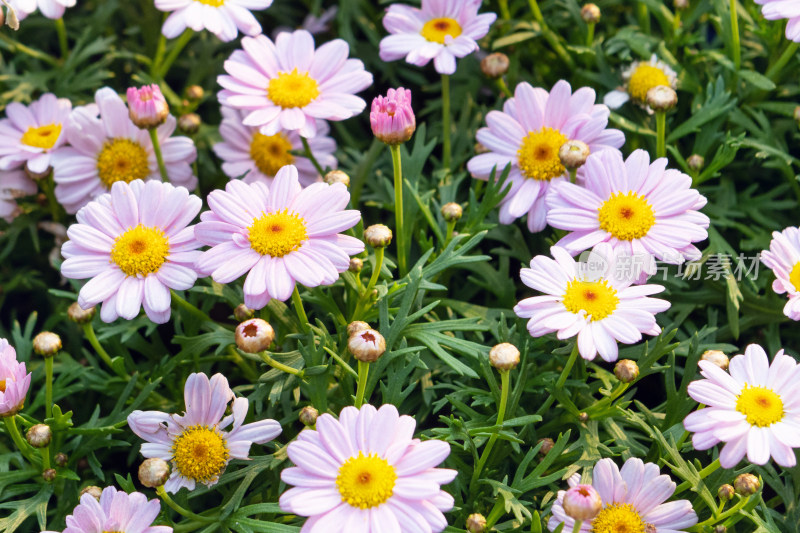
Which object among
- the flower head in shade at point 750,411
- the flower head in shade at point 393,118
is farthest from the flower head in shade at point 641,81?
the flower head in shade at point 750,411

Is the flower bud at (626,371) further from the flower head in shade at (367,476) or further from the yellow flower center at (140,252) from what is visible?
the yellow flower center at (140,252)

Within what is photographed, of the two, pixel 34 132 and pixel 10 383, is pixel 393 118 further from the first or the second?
pixel 34 132

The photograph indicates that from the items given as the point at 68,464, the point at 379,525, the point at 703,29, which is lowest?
the point at 68,464

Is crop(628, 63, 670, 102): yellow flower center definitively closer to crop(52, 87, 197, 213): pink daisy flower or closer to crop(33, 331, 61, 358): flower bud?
crop(52, 87, 197, 213): pink daisy flower

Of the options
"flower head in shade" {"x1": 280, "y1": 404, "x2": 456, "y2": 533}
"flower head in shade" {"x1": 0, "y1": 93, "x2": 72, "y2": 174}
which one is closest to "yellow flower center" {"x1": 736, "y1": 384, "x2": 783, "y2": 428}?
"flower head in shade" {"x1": 280, "y1": 404, "x2": 456, "y2": 533}

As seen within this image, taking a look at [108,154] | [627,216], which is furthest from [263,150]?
[627,216]

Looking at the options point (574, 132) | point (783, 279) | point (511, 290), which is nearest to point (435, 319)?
point (511, 290)

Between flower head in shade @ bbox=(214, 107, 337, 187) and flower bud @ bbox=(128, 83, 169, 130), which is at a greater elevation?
flower bud @ bbox=(128, 83, 169, 130)

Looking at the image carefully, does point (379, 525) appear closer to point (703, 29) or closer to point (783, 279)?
point (783, 279)
